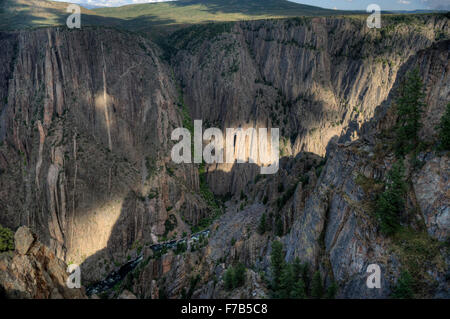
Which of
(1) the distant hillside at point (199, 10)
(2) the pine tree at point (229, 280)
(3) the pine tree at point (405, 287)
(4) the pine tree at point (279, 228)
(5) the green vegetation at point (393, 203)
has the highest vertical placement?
(1) the distant hillside at point (199, 10)

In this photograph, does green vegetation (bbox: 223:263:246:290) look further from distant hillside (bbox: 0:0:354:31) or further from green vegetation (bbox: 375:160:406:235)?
distant hillside (bbox: 0:0:354:31)

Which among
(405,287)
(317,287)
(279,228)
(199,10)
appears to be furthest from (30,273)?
(199,10)

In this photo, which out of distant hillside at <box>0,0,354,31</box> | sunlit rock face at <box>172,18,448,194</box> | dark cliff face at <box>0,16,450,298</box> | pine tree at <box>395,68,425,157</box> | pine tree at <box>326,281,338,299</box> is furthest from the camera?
distant hillside at <box>0,0,354,31</box>

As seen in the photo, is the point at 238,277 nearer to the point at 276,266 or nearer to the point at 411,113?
the point at 276,266

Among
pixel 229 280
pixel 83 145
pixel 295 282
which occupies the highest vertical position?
pixel 83 145

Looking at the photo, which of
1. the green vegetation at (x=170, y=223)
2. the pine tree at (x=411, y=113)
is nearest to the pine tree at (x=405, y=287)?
the pine tree at (x=411, y=113)

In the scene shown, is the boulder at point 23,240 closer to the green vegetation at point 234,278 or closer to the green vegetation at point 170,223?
the green vegetation at point 234,278

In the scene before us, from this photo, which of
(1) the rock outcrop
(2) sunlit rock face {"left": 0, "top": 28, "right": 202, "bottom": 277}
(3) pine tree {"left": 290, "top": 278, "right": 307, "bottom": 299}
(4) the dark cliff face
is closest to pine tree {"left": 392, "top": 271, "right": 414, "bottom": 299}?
(4) the dark cliff face
